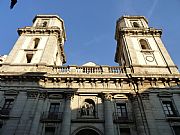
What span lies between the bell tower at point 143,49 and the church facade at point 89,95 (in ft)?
0.38

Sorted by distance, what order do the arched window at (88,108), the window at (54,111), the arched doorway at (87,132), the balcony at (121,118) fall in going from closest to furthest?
the arched doorway at (87,132) < the balcony at (121,118) < the window at (54,111) < the arched window at (88,108)

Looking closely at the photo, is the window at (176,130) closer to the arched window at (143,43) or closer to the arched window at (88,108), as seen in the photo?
the arched window at (88,108)

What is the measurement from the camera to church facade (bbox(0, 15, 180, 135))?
2095cm

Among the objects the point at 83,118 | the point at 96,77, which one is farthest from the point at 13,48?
the point at 83,118

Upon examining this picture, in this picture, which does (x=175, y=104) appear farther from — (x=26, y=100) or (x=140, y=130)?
(x=26, y=100)

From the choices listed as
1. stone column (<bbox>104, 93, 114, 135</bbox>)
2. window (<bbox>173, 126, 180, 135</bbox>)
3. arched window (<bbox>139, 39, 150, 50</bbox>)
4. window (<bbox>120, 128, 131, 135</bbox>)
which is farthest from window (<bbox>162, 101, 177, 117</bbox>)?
arched window (<bbox>139, 39, 150, 50</bbox>)

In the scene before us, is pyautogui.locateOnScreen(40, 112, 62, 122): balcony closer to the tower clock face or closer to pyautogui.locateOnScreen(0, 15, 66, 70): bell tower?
pyautogui.locateOnScreen(0, 15, 66, 70): bell tower

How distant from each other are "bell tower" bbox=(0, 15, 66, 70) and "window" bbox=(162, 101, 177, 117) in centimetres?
1326

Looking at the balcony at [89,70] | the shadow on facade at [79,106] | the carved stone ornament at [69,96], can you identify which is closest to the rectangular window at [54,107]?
the shadow on facade at [79,106]

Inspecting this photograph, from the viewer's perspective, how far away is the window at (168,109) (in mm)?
22236

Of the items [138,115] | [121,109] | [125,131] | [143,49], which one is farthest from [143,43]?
[125,131]

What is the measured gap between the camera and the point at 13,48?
30125 millimetres

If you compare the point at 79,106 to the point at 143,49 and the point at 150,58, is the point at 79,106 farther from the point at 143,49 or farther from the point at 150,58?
the point at 143,49

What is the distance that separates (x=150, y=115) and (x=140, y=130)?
1917 millimetres
